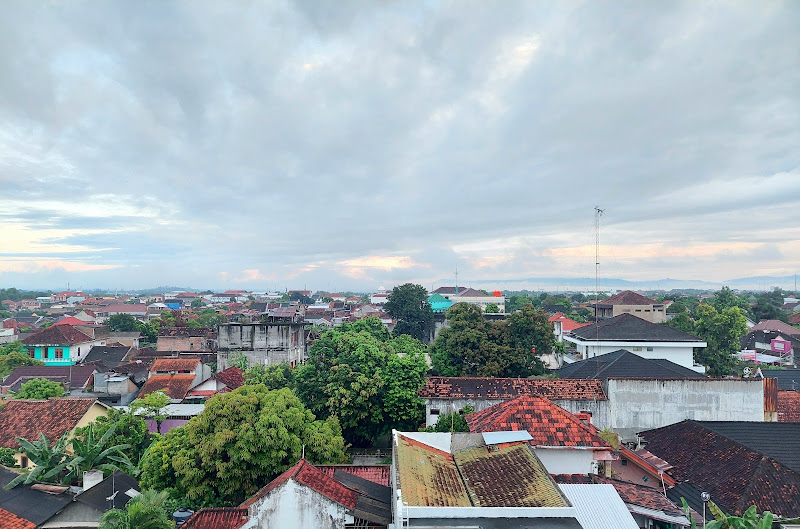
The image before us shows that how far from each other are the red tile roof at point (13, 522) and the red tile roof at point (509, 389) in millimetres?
13869

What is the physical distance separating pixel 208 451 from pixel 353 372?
26.7 feet

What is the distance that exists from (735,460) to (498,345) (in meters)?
14.2

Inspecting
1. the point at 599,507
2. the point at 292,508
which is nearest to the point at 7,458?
the point at 292,508

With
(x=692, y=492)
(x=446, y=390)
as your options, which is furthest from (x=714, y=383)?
(x=446, y=390)

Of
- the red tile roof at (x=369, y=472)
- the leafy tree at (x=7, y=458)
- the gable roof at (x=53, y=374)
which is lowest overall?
the leafy tree at (x=7, y=458)

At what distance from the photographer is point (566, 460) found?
14.5 m

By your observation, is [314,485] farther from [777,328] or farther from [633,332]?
[777,328]

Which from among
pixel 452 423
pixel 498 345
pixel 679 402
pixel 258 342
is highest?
pixel 498 345

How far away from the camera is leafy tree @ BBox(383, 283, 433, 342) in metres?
56.6

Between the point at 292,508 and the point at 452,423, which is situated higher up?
the point at 292,508

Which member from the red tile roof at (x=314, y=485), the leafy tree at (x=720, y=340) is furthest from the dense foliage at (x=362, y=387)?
the leafy tree at (x=720, y=340)

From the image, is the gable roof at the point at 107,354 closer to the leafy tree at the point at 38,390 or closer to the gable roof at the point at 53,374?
the gable roof at the point at 53,374

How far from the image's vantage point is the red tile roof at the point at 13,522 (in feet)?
42.7

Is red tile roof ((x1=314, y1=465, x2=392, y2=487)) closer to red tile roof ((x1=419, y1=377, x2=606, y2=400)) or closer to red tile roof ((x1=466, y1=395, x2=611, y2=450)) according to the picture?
red tile roof ((x1=466, y1=395, x2=611, y2=450))
